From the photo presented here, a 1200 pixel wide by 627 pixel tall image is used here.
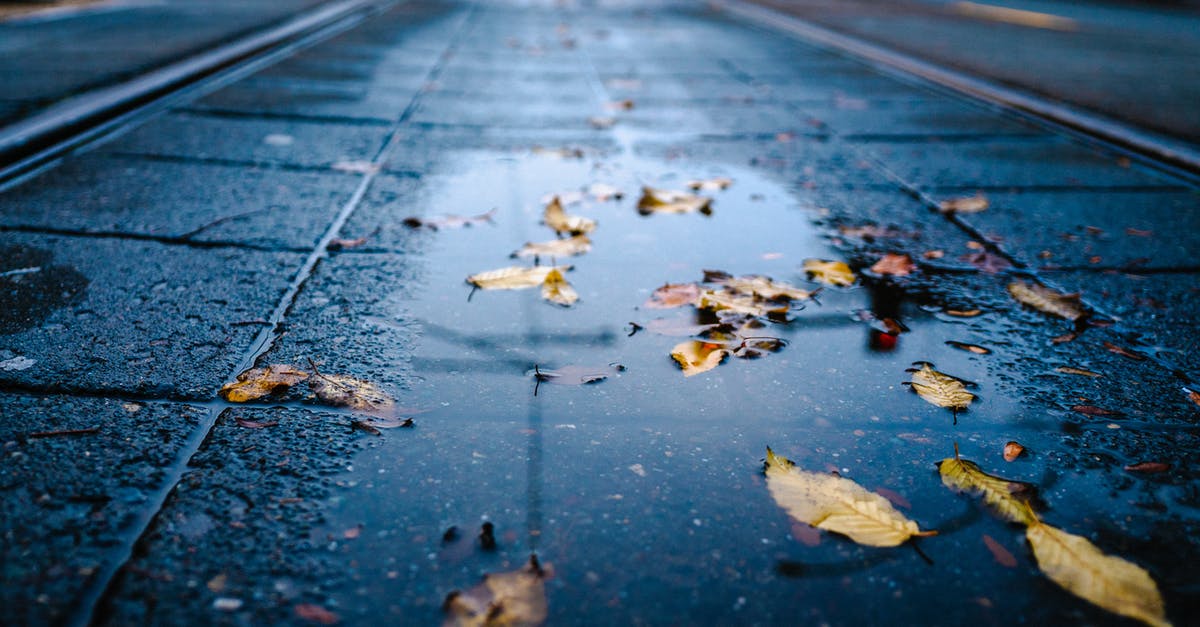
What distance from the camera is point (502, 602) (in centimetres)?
118

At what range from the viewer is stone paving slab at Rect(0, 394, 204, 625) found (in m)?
1.16

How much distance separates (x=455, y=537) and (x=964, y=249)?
6.90 feet

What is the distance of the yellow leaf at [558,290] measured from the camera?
2.20 m

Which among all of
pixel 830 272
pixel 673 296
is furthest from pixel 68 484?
pixel 830 272

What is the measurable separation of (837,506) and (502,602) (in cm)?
62

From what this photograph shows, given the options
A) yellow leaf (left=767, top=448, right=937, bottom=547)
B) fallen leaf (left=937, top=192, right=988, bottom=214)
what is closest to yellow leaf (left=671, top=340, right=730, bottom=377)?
yellow leaf (left=767, top=448, right=937, bottom=547)

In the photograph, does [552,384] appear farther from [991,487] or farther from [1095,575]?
[1095,575]

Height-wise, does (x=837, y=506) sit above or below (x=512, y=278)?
below

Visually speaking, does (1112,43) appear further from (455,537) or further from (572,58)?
(455,537)

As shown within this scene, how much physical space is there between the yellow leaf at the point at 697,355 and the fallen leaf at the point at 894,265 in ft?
2.65

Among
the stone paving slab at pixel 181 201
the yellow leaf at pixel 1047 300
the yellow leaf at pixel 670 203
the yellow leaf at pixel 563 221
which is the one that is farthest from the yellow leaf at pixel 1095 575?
the stone paving slab at pixel 181 201

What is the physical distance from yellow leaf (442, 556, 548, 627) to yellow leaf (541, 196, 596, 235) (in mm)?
1643

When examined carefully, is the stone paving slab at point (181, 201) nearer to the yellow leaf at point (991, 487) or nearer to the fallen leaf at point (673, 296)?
the fallen leaf at point (673, 296)

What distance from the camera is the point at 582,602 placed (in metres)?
1.19
